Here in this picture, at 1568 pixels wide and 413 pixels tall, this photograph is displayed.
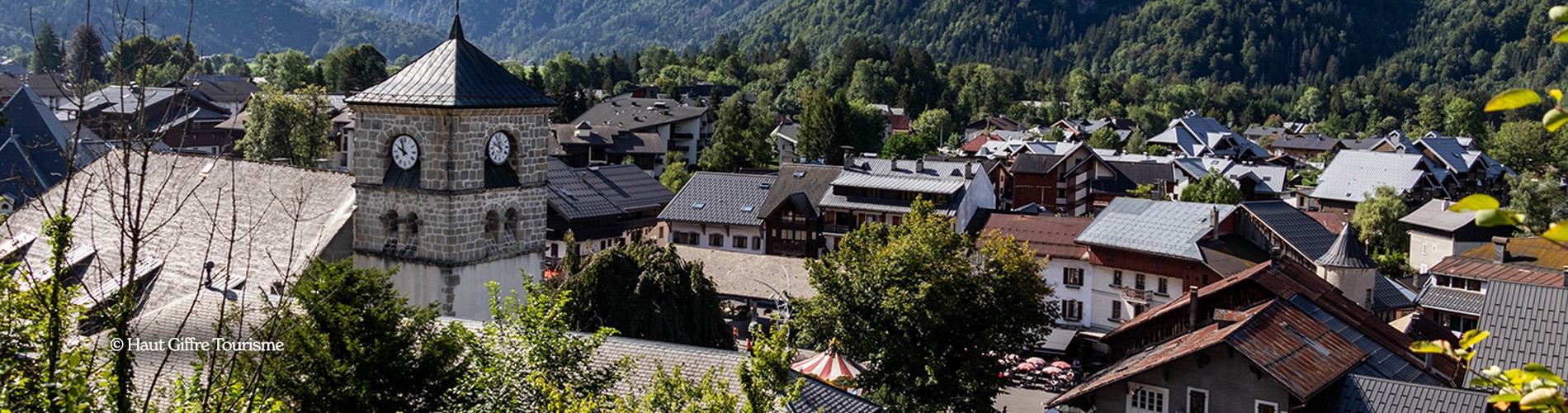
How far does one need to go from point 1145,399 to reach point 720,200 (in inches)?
1255

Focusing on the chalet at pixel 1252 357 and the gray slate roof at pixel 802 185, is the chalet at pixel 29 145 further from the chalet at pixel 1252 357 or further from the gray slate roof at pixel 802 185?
the gray slate roof at pixel 802 185

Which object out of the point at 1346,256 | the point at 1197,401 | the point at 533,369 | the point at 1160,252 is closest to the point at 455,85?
the point at 533,369

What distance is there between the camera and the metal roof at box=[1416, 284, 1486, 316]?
42281 mm

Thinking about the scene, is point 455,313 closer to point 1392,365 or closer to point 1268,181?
point 1392,365

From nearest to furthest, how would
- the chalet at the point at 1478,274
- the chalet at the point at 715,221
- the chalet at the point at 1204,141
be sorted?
the chalet at the point at 1478,274, the chalet at the point at 715,221, the chalet at the point at 1204,141

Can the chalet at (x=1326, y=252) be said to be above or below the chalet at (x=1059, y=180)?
below

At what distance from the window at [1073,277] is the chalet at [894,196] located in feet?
25.4

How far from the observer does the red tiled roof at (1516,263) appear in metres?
43.7

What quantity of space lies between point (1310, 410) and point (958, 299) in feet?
21.1

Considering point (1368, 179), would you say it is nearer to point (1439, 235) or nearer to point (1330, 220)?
point (1439, 235)

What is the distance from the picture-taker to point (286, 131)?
6281 cm

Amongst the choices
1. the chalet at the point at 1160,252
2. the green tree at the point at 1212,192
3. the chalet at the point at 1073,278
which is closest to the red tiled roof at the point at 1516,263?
the chalet at the point at 1160,252

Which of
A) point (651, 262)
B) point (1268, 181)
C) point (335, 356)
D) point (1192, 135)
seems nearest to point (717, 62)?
point (1192, 135)

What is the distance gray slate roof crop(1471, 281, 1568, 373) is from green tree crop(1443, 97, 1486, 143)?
409ft
